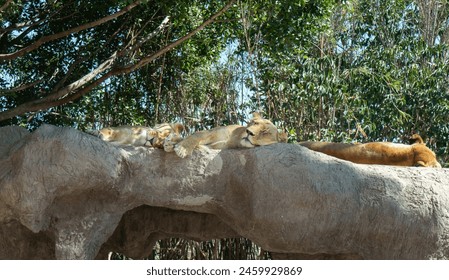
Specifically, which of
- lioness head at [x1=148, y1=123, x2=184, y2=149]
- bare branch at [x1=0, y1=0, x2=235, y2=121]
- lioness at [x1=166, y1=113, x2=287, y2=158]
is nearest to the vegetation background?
bare branch at [x1=0, y1=0, x2=235, y2=121]

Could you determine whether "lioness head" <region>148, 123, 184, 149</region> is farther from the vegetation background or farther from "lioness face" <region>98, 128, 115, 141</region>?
the vegetation background

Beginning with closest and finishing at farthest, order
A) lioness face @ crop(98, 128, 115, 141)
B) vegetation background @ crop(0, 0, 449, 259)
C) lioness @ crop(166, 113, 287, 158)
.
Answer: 1. lioness @ crop(166, 113, 287, 158)
2. lioness face @ crop(98, 128, 115, 141)
3. vegetation background @ crop(0, 0, 449, 259)

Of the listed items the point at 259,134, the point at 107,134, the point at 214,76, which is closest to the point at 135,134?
the point at 107,134

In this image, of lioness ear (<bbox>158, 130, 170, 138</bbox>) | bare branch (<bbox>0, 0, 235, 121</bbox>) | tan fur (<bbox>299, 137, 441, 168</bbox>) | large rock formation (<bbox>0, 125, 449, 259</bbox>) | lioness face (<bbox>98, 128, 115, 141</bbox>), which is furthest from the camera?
bare branch (<bbox>0, 0, 235, 121</bbox>)

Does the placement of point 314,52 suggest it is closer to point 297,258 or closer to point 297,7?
point 297,7

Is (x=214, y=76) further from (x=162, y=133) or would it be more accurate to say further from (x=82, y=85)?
(x=162, y=133)

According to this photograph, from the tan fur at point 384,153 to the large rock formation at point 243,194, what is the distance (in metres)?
0.61

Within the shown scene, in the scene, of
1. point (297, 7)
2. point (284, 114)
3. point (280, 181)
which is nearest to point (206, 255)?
point (284, 114)

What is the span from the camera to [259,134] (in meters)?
7.15

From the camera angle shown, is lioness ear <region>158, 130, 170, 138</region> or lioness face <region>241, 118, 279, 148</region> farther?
lioness ear <region>158, 130, 170, 138</region>

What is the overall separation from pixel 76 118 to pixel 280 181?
18.3 feet

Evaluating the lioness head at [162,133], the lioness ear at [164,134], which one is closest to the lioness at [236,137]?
the lioness head at [162,133]

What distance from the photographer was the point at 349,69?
38.8ft

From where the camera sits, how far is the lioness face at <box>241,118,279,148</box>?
7078 millimetres
